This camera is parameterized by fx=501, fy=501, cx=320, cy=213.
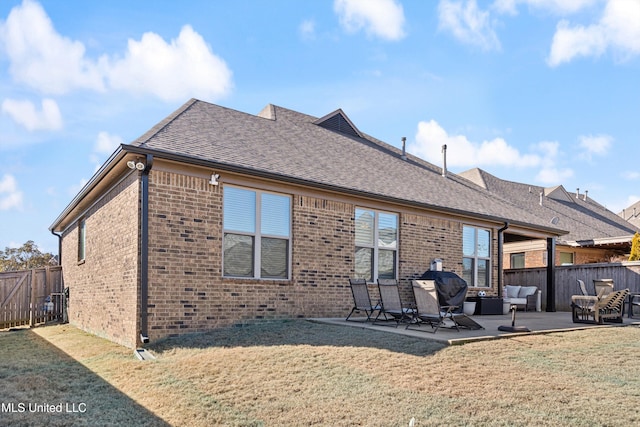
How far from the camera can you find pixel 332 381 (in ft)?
20.5

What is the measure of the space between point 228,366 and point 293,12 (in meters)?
8.67

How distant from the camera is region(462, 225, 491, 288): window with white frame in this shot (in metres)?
15.2

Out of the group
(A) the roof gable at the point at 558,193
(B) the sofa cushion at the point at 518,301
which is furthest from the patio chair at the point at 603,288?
(A) the roof gable at the point at 558,193

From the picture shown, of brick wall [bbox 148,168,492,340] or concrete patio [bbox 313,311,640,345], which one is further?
brick wall [bbox 148,168,492,340]

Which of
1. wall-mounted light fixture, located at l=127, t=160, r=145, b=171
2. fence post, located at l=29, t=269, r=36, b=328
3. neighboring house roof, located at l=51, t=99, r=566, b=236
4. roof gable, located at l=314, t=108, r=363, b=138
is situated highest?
roof gable, located at l=314, t=108, r=363, b=138

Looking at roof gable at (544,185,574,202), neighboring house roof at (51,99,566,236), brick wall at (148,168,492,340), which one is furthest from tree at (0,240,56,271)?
roof gable at (544,185,574,202)

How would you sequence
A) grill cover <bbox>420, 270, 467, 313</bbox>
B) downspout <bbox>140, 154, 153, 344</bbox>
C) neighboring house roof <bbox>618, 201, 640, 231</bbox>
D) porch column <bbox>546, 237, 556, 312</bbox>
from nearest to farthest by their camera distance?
downspout <bbox>140, 154, 153, 344</bbox>, grill cover <bbox>420, 270, 467, 313</bbox>, porch column <bbox>546, 237, 556, 312</bbox>, neighboring house roof <bbox>618, 201, 640, 231</bbox>

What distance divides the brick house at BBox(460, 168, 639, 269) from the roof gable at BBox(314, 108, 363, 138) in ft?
24.6

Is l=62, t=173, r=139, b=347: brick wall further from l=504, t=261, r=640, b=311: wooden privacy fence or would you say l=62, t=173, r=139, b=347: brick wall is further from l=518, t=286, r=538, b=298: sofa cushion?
l=504, t=261, r=640, b=311: wooden privacy fence

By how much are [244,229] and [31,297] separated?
9.56 meters

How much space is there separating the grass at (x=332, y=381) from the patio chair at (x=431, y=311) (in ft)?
3.81

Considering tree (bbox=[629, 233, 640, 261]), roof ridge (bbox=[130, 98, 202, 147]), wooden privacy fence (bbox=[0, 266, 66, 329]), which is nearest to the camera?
roof ridge (bbox=[130, 98, 202, 147])

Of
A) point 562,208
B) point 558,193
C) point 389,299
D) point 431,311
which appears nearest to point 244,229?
point 389,299

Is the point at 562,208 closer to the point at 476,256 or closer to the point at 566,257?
the point at 566,257
